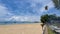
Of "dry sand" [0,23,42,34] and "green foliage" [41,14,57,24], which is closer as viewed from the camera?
"green foliage" [41,14,57,24]

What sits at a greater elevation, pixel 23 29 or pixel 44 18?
pixel 44 18

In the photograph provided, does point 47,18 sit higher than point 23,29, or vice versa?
point 47,18

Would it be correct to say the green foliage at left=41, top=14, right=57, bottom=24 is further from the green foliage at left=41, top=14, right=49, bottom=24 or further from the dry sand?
the dry sand

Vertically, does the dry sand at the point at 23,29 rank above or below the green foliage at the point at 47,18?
below

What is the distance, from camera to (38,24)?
98.7 inches

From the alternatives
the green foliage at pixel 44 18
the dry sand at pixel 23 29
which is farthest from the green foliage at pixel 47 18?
the dry sand at pixel 23 29

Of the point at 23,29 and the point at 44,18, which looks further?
the point at 23,29

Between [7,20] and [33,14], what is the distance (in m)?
0.46

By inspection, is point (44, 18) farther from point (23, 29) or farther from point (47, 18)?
point (23, 29)

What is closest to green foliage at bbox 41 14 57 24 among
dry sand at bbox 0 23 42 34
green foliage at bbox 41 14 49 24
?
green foliage at bbox 41 14 49 24

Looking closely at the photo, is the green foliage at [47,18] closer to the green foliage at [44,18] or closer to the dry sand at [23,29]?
the green foliage at [44,18]

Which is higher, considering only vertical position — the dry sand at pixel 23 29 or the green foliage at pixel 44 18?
the green foliage at pixel 44 18

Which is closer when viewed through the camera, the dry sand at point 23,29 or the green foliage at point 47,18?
the green foliage at point 47,18

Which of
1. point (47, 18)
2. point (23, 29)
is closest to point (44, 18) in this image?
point (47, 18)
